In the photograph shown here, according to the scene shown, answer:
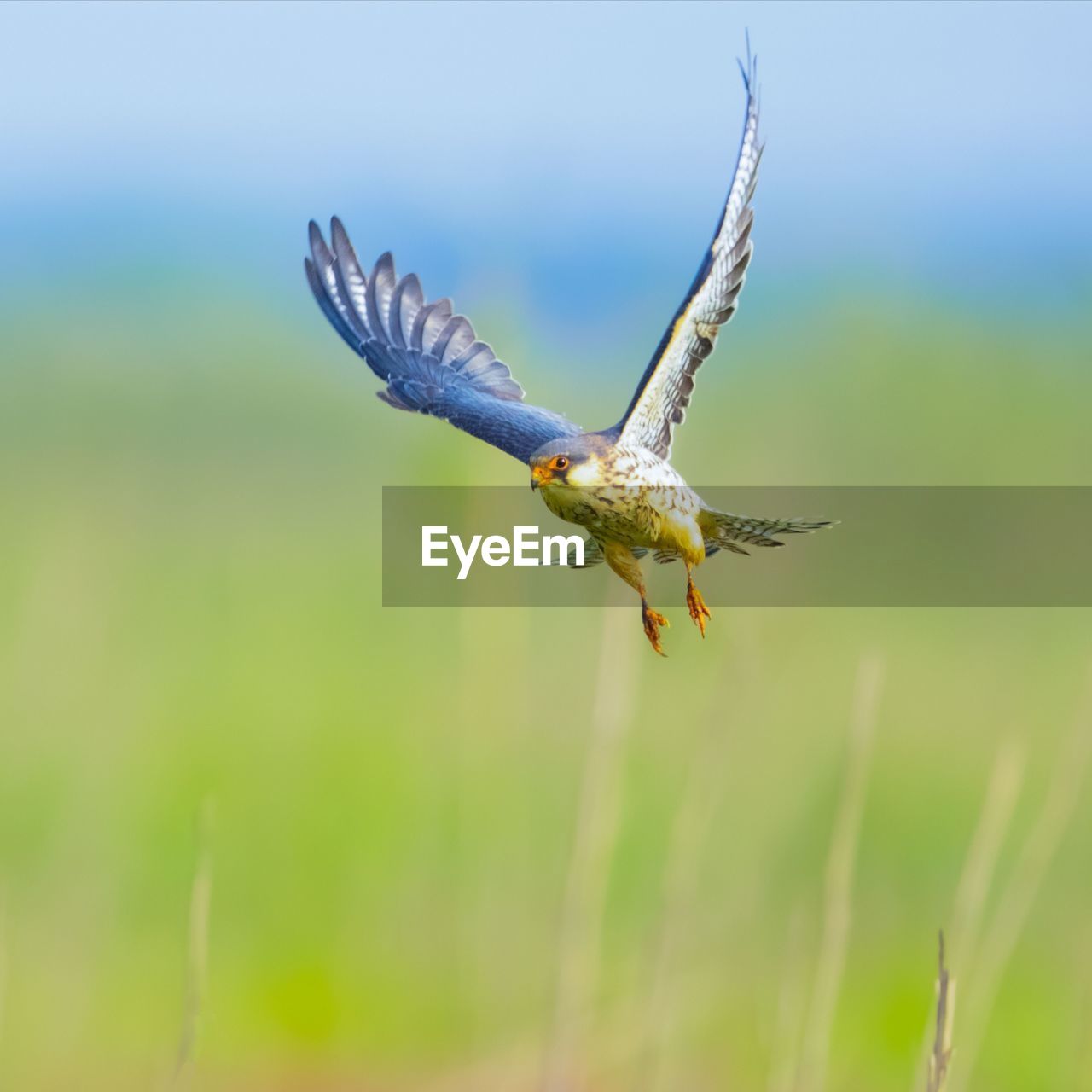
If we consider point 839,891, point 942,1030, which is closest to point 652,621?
point 942,1030

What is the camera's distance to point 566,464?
7.21 ft

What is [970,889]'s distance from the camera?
116 inches

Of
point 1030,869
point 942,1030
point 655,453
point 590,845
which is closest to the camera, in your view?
point 942,1030

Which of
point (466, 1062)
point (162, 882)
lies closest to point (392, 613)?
point (162, 882)

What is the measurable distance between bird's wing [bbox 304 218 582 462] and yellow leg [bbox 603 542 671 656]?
127cm

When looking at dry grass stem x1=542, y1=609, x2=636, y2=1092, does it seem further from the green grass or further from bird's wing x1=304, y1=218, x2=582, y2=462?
bird's wing x1=304, y1=218, x2=582, y2=462

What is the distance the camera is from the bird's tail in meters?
1.99

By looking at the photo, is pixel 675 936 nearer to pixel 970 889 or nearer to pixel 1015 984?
pixel 970 889

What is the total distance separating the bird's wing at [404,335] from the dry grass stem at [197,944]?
43.5 inches

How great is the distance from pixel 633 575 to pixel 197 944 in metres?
0.92

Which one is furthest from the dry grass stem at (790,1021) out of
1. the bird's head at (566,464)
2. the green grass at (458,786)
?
the bird's head at (566,464)

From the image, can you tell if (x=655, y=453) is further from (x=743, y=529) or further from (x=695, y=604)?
(x=695, y=604)

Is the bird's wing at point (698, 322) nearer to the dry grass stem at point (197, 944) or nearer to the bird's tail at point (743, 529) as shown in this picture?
the bird's tail at point (743, 529)

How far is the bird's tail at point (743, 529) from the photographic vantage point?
6.54 ft
